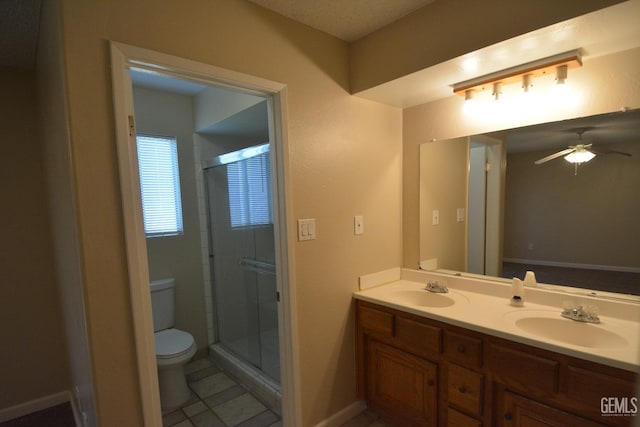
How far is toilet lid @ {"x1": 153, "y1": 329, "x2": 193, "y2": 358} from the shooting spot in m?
2.12

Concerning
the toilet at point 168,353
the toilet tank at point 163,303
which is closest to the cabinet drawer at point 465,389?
the toilet at point 168,353

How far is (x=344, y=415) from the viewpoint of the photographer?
1920 mm

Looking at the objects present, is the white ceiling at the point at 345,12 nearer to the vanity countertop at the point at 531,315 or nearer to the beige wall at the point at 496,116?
the beige wall at the point at 496,116

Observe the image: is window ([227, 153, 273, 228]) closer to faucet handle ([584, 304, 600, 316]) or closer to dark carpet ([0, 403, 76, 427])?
dark carpet ([0, 403, 76, 427])

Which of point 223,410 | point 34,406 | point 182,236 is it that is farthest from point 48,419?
point 182,236

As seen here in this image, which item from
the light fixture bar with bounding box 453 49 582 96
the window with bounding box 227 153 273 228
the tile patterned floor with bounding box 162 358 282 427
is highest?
the light fixture bar with bounding box 453 49 582 96

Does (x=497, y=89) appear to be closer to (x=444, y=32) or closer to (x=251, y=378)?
(x=444, y=32)

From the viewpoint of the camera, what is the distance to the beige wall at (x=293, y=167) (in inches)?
41.6

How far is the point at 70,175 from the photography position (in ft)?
3.48

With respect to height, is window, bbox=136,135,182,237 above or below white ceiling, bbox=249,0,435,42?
below

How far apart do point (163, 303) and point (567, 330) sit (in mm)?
2733

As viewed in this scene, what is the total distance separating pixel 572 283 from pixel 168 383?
2.67 metres

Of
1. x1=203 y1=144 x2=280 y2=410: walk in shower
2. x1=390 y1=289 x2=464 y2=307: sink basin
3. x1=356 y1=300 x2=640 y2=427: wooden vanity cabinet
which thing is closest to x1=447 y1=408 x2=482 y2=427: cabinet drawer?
x1=356 y1=300 x2=640 y2=427: wooden vanity cabinet

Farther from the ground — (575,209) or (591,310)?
(575,209)
